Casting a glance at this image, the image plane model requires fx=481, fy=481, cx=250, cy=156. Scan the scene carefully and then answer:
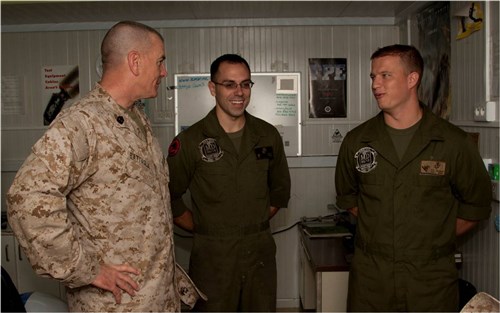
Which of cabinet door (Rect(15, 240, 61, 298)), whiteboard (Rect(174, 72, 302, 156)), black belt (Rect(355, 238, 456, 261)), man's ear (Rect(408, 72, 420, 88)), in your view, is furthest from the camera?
whiteboard (Rect(174, 72, 302, 156))

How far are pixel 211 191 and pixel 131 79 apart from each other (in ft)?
3.35

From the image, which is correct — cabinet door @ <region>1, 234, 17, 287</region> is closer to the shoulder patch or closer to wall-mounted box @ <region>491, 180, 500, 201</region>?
the shoulder patch

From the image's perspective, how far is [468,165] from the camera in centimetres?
212

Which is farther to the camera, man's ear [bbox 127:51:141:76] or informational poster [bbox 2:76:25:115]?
informational poster [bbox 2:76:25:115]

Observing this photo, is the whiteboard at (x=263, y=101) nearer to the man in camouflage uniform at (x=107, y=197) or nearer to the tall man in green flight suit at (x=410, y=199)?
the tall man in green flight suit at (x=410, y=199)

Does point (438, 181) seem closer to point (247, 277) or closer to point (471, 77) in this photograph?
point (471, 77)

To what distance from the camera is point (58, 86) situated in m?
3.90

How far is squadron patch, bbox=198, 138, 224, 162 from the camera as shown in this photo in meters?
2.58

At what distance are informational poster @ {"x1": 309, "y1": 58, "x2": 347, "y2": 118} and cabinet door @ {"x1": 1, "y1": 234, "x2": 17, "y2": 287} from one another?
2511 mm

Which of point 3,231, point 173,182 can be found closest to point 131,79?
point 173,182

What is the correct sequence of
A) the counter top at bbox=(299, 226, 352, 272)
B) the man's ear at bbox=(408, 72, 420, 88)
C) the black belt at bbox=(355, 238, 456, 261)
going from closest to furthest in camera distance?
the black belt at bbox=(355, 238, 456, 261), the man's ear at bbox=(408, 72, 420, 88), the counter top at bbox=(299, 226, 352, 272)

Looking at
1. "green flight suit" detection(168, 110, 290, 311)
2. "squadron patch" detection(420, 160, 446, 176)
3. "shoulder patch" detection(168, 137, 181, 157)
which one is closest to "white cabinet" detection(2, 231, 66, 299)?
"green flight suit" detection(168, 110, 290, 311)

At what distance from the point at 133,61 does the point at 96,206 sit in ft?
1.68

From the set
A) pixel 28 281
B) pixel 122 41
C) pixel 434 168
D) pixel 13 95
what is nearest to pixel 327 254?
pixel 434 168
